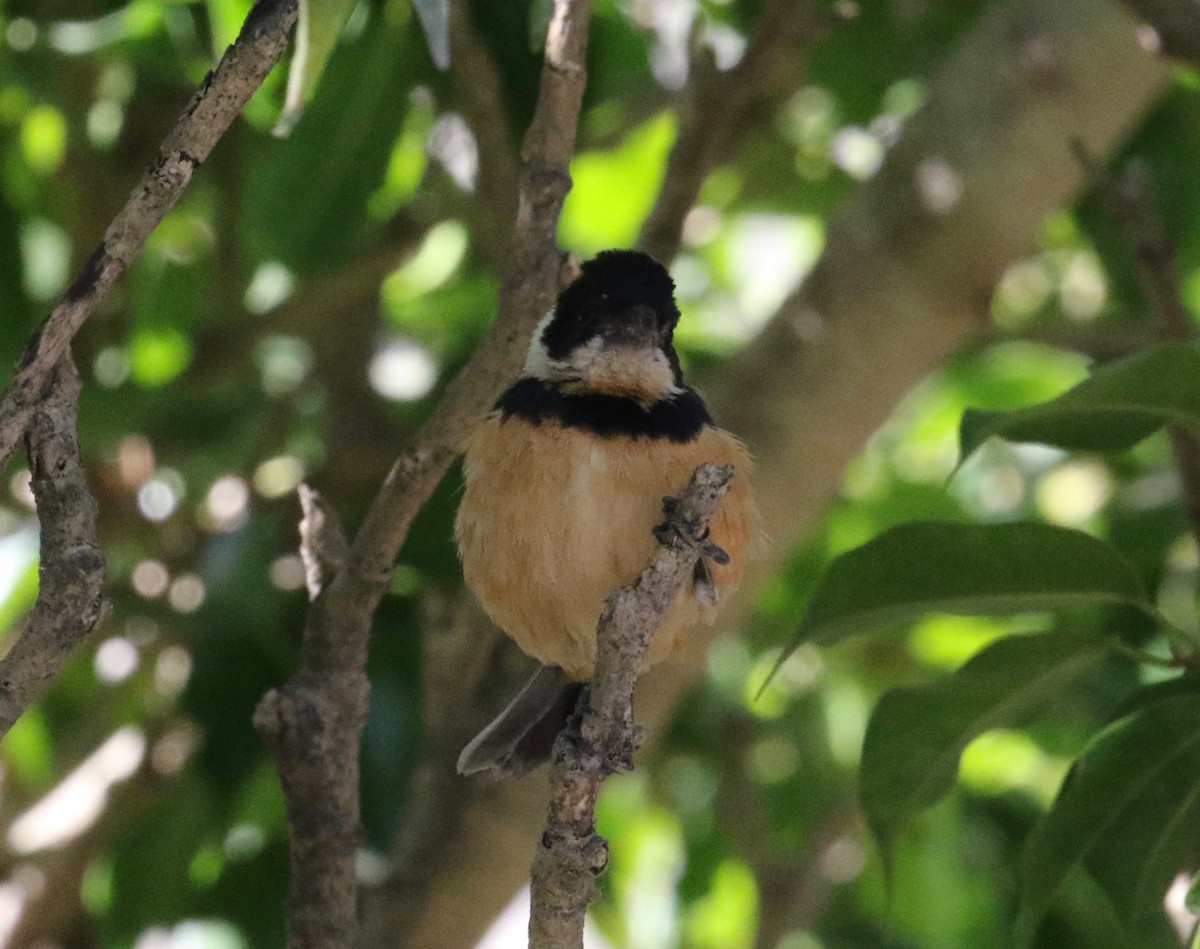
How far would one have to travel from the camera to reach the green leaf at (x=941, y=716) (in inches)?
123

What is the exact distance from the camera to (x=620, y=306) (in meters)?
3.77

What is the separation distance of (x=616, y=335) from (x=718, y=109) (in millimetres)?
1097

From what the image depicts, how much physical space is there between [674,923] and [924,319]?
2.37 m

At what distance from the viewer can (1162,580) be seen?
4.66m

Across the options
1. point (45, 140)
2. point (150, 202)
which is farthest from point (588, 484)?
point (45, 140)

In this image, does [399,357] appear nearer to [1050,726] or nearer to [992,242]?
[992,242]

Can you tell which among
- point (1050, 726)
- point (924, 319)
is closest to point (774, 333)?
point (924, 319)

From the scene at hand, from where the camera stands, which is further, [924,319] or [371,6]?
[924,319]

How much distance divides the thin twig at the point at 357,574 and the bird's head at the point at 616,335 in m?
0.50

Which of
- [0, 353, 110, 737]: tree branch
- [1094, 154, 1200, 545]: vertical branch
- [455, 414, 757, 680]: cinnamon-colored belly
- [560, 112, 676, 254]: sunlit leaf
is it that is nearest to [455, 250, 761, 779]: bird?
[455, 414, 757, 680]: cinnamon-colored belly

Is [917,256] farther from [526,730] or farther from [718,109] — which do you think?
[526,730]

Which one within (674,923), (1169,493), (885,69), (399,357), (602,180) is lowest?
(674,923)

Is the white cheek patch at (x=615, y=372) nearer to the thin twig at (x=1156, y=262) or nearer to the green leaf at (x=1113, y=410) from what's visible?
the green leaf at (x=1113, y=410)

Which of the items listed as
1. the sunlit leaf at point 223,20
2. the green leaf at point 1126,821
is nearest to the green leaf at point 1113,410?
the green leaf at point 1126,821
